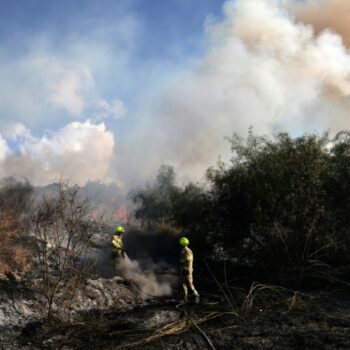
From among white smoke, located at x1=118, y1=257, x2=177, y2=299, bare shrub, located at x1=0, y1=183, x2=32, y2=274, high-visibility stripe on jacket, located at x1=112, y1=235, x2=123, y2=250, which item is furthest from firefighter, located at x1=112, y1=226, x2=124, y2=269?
bare shrub, located at x1=0, y1=183, x2=32, y2=274

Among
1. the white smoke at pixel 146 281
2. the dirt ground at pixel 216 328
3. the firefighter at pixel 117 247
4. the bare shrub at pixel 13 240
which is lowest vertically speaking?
the dirt ground at pixel 216 328

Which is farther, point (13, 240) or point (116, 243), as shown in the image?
point (13, 240)

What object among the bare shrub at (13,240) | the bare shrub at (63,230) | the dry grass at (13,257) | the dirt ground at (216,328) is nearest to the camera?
the dirt ground at (216,328)

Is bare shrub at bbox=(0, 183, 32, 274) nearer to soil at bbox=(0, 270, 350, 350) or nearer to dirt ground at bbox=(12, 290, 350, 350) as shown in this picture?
soil at bbox=(0, 270, 350, 350)

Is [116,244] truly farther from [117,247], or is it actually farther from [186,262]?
[186,262]

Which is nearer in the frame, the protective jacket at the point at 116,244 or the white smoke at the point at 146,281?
the white smoke at the point at 146,281

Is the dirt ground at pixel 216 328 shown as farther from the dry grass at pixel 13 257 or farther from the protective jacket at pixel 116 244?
the dry grass at pixel 13 257

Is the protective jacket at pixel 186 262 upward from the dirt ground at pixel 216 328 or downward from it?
upward

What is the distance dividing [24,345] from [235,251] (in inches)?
456

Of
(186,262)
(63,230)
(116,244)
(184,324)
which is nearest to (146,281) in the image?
(116,244)

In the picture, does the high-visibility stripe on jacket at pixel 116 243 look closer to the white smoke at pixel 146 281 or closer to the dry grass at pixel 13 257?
the white smoke at pixel 146 281

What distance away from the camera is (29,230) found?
24.7m

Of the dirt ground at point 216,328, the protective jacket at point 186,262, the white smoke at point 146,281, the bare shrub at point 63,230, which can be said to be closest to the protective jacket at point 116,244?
the white smoke at point 146,281

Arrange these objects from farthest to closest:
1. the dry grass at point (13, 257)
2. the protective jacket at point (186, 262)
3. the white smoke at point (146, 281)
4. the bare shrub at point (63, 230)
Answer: the dry grass at point (13, 257), the white smoke at point (146, 281), the protective jacket at point (186, 262), the bare shrub at point (63, 230)
